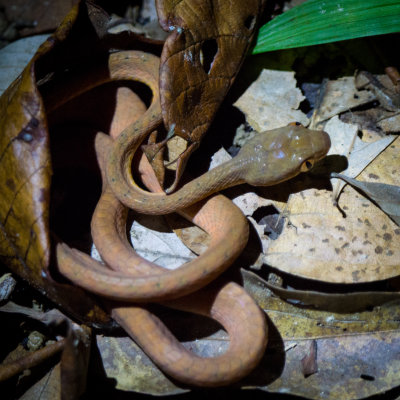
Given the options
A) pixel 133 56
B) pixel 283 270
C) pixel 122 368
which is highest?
pixel 133 56

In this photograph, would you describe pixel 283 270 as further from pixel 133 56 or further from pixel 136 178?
pixel 133 56

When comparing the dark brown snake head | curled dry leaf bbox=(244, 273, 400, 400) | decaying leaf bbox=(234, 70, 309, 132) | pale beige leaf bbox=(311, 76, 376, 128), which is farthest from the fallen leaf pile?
the dark brown snake head

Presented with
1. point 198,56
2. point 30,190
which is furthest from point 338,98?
point 30,190

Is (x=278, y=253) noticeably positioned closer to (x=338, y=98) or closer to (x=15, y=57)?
(x=338, y=98)

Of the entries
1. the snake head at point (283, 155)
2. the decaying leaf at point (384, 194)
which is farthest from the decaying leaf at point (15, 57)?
the decaying leaf at point (384, 194)

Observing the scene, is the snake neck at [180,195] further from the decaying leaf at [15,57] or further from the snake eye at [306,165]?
the decaying leaf at [15,57]

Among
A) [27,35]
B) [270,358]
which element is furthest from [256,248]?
[27,35]

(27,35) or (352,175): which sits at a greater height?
(27,35)
